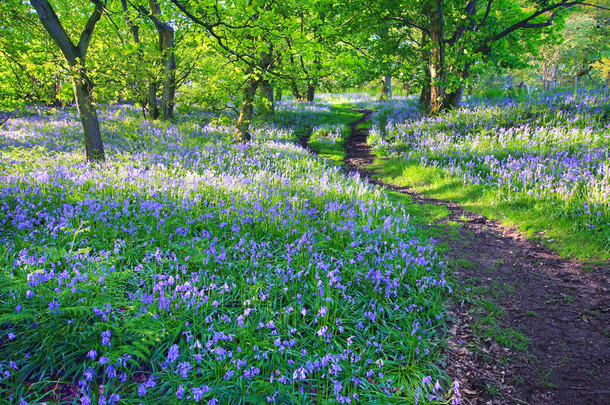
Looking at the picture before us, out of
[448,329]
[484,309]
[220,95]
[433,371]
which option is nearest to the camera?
[433,371]

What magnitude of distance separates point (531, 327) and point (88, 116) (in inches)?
415

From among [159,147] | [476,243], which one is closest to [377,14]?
[159,147]

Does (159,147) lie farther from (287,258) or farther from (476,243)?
(476,243)

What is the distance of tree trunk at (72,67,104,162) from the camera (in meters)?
8.44

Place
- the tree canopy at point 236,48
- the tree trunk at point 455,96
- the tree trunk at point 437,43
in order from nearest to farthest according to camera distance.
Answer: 1. the tree canopy at point 236,48
2. the tree trunk at point 437,43
3. the tree trunk at point 455,96

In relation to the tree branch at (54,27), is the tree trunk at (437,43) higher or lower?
higher

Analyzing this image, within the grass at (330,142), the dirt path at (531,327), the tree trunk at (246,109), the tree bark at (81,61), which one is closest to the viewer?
the dirt path at (531,327)

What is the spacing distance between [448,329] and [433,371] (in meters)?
0.85

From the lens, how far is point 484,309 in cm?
447

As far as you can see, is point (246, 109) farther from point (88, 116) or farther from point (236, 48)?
point (236, 48)

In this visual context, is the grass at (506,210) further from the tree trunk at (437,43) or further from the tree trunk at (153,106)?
the tree trunk at (153,106)

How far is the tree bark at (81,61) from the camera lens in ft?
24.9

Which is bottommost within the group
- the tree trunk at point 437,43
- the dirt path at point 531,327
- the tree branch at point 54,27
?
the dirt path at point 531,327

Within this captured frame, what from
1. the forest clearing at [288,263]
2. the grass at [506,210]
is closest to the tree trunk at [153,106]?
the forest clearing at [288,263]
